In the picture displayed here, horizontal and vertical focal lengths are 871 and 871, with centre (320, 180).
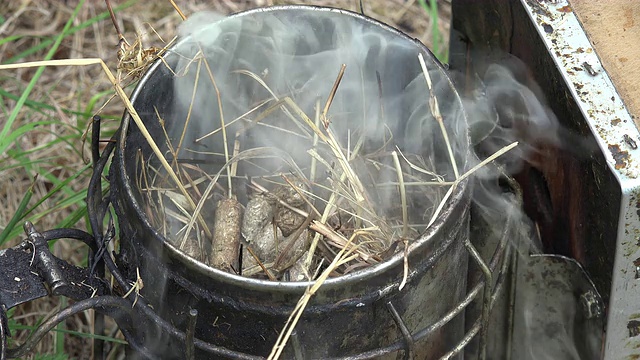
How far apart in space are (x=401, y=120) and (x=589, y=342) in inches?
27.3

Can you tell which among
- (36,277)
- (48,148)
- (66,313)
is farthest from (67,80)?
(66,313)

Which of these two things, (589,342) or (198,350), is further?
(589,342)

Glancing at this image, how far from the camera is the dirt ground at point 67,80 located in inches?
105

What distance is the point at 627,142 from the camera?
1664mm

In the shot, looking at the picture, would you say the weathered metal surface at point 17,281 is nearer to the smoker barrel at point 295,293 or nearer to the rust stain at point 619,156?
the smoker barrel at point 295,293

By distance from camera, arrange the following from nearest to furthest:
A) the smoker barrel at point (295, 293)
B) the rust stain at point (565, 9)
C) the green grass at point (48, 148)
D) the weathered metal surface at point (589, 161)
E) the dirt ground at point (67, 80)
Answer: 1. the smoker barrel at point (295, 293)
2. the weathered metal surface at point (589, 161)
3. the rust stain at point (565, 9)
4. the green grass at point (48, 148)
5. the dirt ground at point (67, 80)

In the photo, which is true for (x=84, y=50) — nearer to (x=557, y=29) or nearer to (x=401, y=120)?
(x=401, y=120)

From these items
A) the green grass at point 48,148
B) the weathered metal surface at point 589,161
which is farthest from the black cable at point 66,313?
the weathered metal surface at point 589,161

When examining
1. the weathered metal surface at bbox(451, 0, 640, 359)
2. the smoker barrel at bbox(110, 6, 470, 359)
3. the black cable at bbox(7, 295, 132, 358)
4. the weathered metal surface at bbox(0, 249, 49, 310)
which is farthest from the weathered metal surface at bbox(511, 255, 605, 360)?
the weathered metal surface at bbox(0, 249, 49, 310)

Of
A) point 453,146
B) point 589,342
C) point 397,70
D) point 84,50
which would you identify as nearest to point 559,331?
point 589,342

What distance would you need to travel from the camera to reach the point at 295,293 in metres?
1.54

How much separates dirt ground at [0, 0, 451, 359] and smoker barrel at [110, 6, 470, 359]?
89 centimetres

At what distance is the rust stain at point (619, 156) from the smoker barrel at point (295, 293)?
0.29 m

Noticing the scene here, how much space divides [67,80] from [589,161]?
6.81 feet
